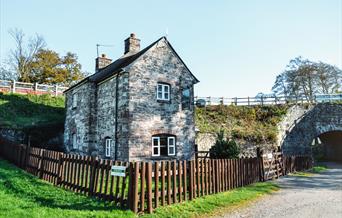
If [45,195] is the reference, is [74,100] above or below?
above

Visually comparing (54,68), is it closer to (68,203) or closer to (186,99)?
(186,99)

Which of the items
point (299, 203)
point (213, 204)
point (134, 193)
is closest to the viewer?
point (134, 193)

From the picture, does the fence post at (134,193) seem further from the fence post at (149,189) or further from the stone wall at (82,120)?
the stone wall at (82,120)

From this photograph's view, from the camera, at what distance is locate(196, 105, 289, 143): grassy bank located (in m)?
23.9

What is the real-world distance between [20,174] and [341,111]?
2828 centimetres

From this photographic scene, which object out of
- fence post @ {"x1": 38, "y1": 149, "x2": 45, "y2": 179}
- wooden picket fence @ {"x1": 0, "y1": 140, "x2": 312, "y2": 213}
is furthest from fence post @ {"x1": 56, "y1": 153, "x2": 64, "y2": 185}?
fence post @ {"x1": 38, "y1": 149, "x2": 45, "y2": 179}

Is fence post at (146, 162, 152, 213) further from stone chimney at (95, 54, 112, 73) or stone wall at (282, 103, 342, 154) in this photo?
stone wall at (282, 103, 342, 154)

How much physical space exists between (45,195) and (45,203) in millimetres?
1084

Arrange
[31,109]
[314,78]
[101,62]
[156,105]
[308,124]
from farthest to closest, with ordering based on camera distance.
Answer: [314,78] < [31,109] < [308,124] < [101,62] < [156,105]

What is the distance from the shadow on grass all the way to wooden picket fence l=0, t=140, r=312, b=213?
14.5 inches

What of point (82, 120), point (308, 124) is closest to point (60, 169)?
point (82, 120)

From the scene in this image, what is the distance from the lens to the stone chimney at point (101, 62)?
23.6 m

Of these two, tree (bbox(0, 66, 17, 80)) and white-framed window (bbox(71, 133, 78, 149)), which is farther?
tree (bbox(0, 66, 17, 80))

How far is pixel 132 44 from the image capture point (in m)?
21.5
